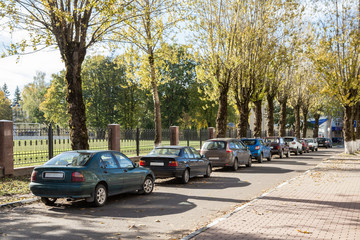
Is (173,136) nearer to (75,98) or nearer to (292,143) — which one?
(75,98)

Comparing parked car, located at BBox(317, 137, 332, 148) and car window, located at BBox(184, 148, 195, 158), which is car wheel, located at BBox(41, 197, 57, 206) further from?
parked car, located at BBox(317, 137, 332, 148)

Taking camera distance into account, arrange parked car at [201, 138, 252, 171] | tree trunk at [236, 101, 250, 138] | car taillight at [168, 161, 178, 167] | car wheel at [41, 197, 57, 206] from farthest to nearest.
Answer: tree trunk at [236, 101, 250, 138] < parked car at [201, 138, 252, 171] < car taillight at [168, 161, 178, 167] < car wheel at [41, 197, 57, 206]

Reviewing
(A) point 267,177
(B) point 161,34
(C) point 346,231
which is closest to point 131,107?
(B) point 161,34

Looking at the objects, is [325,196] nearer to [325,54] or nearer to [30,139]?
[30,139]

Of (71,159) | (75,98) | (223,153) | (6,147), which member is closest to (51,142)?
(6,147)

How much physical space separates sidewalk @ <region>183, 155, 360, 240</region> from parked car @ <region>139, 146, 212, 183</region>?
346 cm

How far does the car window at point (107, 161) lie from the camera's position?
387 inches

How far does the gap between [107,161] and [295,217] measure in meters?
4.74

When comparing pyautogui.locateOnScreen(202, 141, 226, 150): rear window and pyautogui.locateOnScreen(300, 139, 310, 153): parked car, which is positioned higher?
pyautogui.locateOnScreen(202, 141, 226, 150): rear window

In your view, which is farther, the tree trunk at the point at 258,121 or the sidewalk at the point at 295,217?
the tree trunk at the point at 258,121

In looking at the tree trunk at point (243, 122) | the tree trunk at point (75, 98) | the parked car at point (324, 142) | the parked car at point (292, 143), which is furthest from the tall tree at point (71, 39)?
the parked car at point (324, 142)

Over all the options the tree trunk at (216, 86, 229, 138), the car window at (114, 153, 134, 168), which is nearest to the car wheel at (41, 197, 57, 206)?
the car window at (114, 153, 134, 168)

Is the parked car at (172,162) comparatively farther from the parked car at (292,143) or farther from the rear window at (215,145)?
the parked car at (292,143)

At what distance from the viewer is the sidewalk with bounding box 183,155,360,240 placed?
6.56 metres
